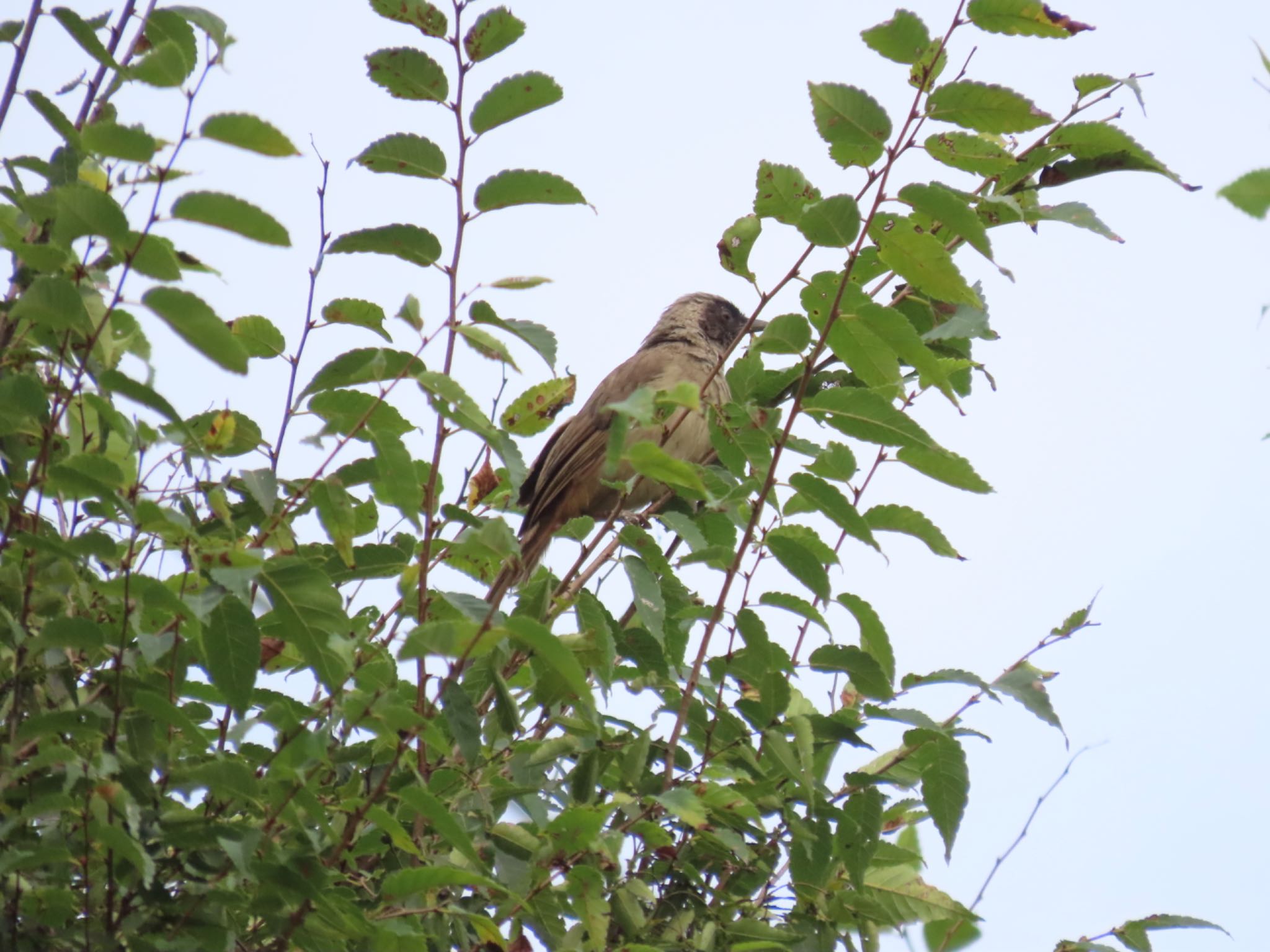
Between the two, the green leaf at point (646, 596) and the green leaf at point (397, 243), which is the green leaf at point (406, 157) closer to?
the green leaf at point (397, 243)

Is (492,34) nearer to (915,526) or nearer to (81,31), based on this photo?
(81,31)

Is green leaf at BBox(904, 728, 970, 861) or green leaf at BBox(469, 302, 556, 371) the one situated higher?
green leaf at BBox(469, 302, 556, 371)

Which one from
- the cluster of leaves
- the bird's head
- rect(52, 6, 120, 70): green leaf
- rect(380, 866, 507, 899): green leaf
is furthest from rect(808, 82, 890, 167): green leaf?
the bird's head

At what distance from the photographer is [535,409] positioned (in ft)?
10.4

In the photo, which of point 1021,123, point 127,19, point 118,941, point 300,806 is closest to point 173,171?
point 127,19

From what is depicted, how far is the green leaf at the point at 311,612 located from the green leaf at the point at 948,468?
117 centimetres

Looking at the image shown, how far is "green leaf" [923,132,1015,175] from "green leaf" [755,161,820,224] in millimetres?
253

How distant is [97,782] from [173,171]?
1.11 metres

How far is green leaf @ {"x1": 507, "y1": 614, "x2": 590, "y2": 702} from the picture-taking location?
1953 millimetres

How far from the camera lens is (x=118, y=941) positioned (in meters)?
2.27

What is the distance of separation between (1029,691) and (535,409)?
1.33 m

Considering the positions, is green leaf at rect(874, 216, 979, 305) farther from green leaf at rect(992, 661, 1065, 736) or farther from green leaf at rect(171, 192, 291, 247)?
green leaf at rect(171, 192, 291, 247)

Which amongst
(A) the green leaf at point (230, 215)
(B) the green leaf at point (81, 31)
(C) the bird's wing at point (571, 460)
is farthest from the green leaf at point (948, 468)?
(C) the bird's wing at point (571, 460)

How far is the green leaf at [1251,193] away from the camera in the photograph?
6.69ft
